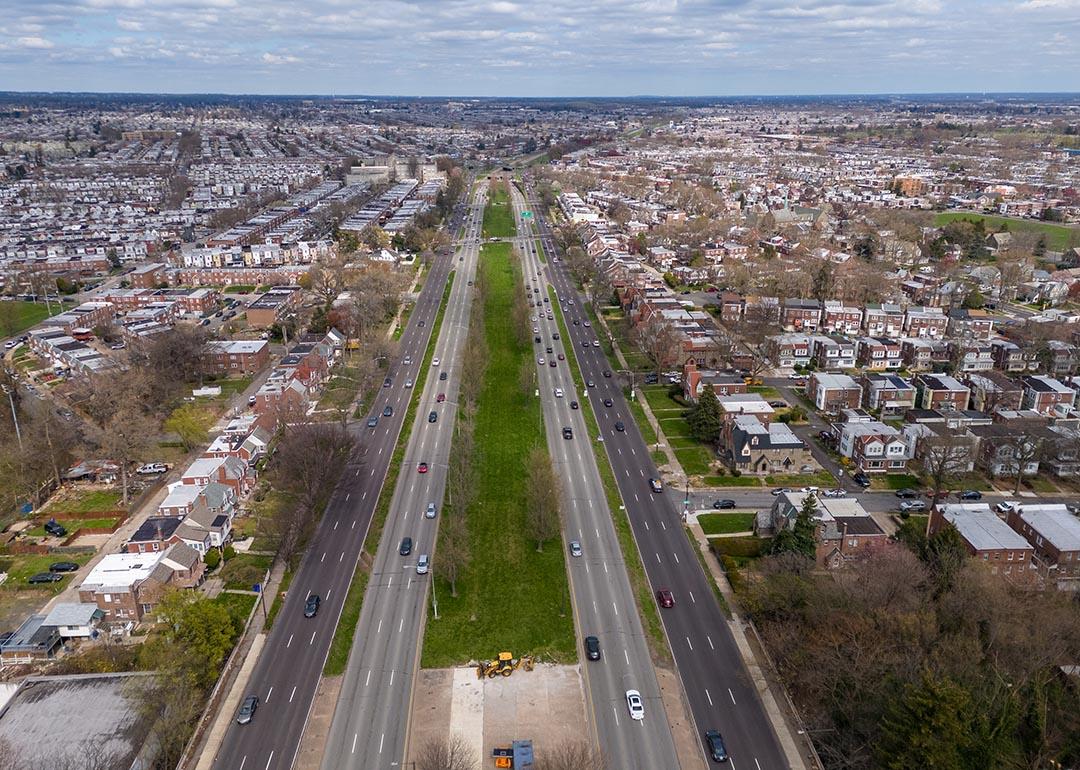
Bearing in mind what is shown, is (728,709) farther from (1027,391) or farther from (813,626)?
(1027,391)

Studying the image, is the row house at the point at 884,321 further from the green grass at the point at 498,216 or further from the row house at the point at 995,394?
the green grass at the point at 498,216

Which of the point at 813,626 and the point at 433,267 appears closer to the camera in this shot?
the point at 813,626

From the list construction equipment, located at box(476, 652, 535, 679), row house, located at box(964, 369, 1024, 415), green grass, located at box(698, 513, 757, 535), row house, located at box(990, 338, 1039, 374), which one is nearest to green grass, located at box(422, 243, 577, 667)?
construction equipment, located at box(476, 652, 535, 679)

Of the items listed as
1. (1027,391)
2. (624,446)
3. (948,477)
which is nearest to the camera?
(948,477)

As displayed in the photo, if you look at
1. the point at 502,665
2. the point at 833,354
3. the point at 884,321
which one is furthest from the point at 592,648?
the point at 884,321

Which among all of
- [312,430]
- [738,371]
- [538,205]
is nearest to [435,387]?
[312,430]

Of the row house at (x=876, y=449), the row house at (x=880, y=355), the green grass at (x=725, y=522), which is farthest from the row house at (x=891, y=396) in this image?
the green grass at (x=725, y=522)

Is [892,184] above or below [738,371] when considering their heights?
above

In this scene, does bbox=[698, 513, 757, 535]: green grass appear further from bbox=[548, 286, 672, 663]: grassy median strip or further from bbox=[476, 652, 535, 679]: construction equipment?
bbox=[476, 652, 535, 679]: construction equipment
